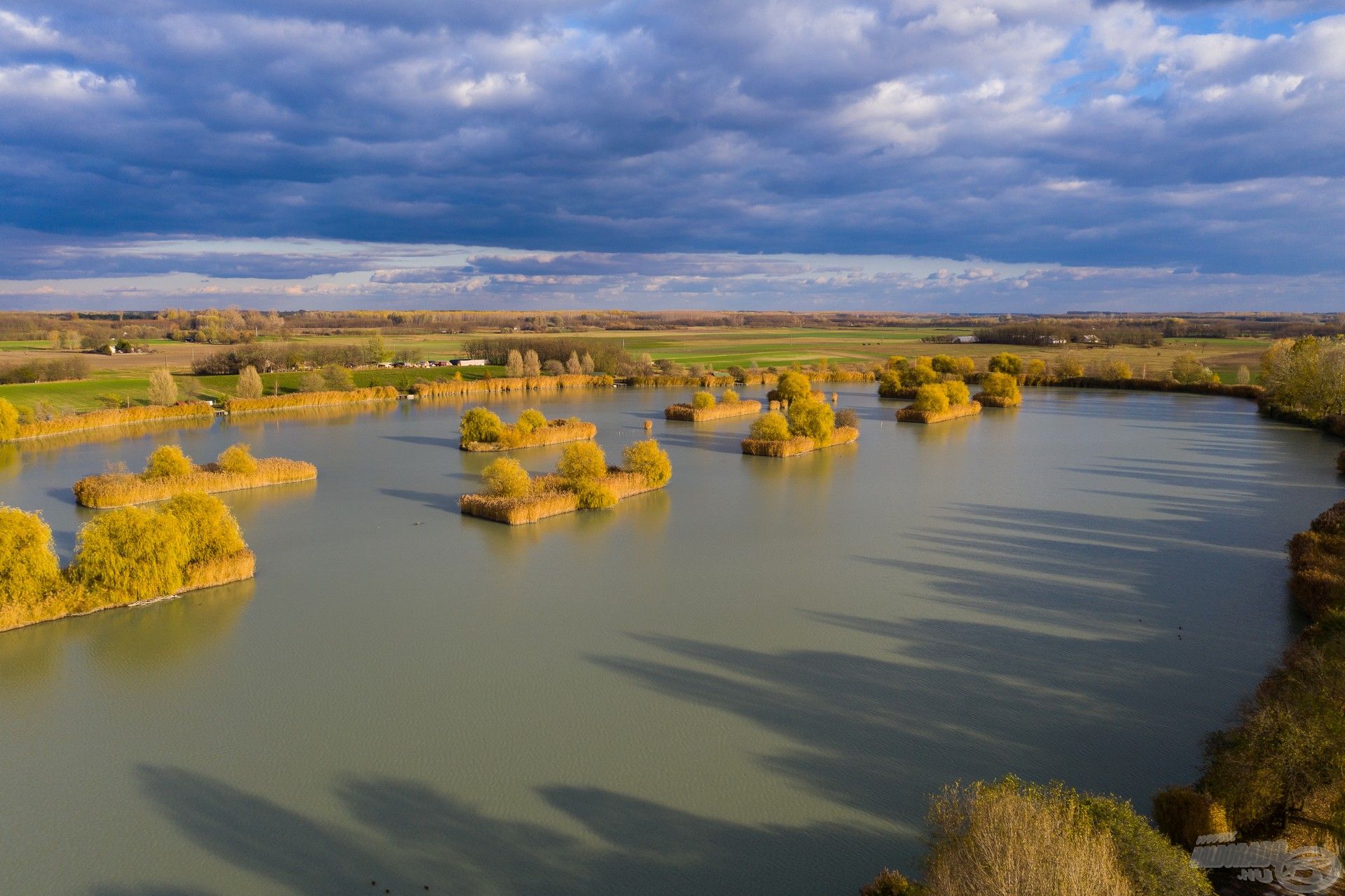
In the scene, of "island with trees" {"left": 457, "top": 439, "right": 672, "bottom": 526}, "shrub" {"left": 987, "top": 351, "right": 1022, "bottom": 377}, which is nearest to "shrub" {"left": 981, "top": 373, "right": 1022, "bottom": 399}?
"shrub" {"left": 987, "top": 351, "right": 1022, "bottom": 377}

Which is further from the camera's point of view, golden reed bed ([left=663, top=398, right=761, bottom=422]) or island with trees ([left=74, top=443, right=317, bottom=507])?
golden reed bed ([left=663, top=398, right=761, bottom=422])

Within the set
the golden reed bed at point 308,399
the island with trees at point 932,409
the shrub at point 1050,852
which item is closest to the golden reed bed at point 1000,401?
the island with trees at point 932,409

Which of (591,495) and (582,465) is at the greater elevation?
(582,465)

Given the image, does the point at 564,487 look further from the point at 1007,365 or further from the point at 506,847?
the point at 1007,365

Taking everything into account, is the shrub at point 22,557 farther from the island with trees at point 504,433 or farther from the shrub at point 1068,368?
the shrub at point 1068,368

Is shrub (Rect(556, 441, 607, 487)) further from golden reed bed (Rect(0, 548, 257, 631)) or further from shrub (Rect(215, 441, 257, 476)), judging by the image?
shrub (Rect(215, 441, 257, 476))

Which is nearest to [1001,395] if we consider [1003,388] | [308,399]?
[1003,388]

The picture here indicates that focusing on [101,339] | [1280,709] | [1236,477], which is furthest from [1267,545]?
[101,339]
